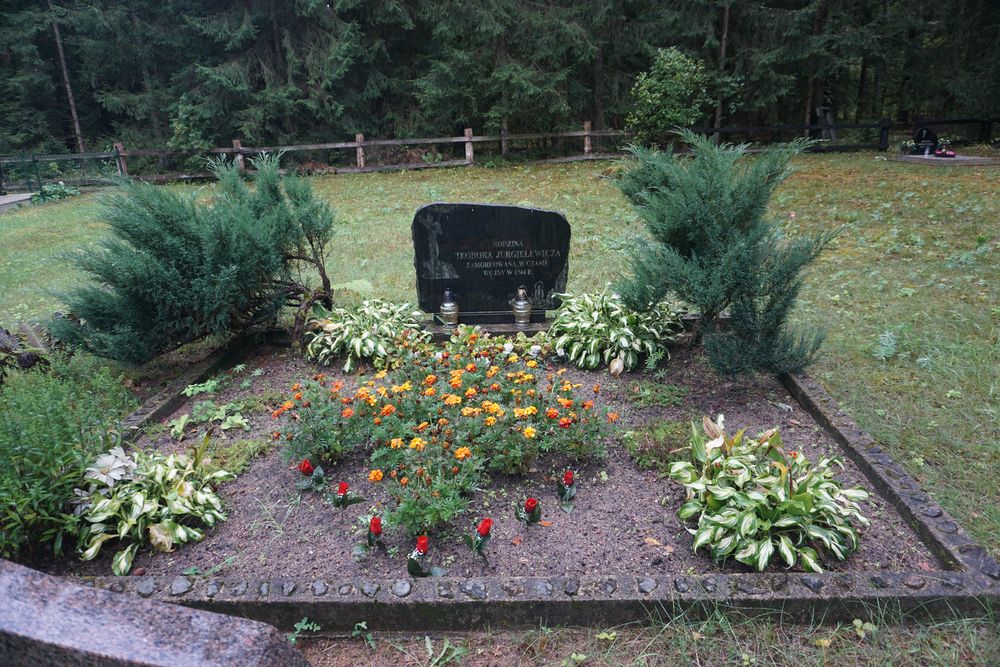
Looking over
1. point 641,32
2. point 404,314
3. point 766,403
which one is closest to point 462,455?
point 766,403

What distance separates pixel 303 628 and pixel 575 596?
114 centimetres

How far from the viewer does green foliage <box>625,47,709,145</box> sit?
50.1 ft

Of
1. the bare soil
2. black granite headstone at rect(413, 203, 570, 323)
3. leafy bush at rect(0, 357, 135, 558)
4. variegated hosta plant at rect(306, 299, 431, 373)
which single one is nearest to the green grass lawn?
the bare soil

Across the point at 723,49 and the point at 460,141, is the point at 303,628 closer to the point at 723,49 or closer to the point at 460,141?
the point at 460,141

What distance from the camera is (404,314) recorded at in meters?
5.63

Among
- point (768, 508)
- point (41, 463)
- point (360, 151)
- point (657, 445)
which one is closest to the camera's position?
point (768, 508)

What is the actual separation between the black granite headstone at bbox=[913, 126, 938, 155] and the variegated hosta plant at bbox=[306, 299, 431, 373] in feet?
46.6

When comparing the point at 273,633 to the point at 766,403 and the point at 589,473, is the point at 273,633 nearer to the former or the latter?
the point at 589,473

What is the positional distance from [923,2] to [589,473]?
19.6m

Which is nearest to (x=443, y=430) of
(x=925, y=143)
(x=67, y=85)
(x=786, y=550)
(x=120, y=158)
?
(x=786, y=550)

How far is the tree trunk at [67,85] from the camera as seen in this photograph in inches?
752

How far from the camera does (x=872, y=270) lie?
23.1 ft

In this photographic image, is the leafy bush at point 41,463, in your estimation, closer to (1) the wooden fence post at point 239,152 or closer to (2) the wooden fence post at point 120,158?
(1) the wooden fence post at point 239,152

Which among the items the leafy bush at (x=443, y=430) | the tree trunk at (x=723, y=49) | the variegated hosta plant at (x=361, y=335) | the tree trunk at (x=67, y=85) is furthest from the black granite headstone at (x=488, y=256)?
the tree trunk at (x=67, y=85)
